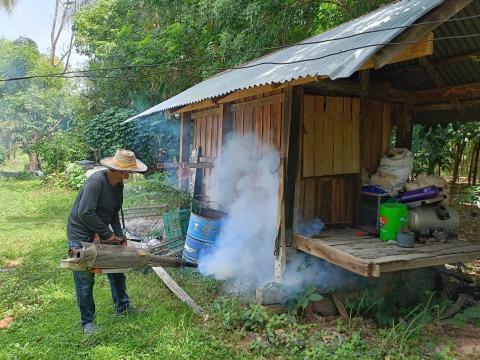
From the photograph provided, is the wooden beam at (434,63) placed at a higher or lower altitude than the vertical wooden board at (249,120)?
higher

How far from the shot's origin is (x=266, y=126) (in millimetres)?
5879

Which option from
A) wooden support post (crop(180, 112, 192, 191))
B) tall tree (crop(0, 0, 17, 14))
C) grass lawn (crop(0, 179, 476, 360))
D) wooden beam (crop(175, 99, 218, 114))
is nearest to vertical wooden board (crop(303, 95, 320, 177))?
grass lawn (crop(0, 179, 476, 360))

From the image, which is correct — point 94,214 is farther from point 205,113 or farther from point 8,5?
point 8,5

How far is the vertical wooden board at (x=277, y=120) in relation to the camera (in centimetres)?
553

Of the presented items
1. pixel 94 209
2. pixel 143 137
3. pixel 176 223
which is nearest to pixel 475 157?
pixel 176 223

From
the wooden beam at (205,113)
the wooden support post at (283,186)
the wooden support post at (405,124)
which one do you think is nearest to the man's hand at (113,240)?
the wooden support post at (283,186)

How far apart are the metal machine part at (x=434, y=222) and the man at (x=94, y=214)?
11.5ft

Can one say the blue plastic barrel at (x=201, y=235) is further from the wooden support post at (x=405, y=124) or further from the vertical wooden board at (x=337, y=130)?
the wooden support post at (x=405, y=124)

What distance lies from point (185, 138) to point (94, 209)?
4.96 metres

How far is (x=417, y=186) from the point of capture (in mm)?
5410

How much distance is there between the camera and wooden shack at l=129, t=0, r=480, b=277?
382cm

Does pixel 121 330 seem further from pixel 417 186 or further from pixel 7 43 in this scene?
pixel 7 43

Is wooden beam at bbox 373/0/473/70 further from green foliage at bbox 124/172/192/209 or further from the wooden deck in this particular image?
green foliage at bbox 124/172/192/209

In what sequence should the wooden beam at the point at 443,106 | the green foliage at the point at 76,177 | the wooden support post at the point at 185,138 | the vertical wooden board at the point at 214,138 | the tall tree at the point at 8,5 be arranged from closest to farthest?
the wooden beam at the point at 443,106 → the vertical wooden board at the point at 214,138 → the wooden support post at the point at 185,138 → the green foliage at the point at 76,177 → the tall tree at the point at 8,5
